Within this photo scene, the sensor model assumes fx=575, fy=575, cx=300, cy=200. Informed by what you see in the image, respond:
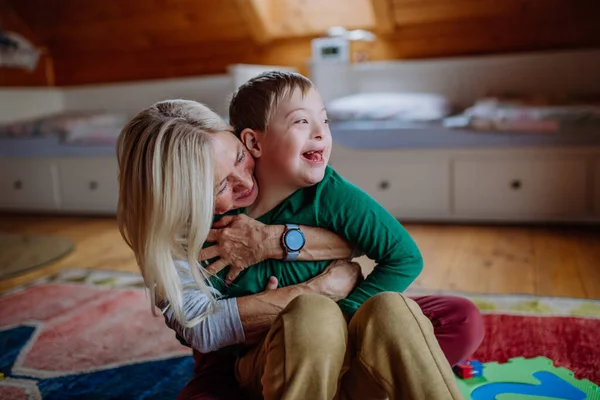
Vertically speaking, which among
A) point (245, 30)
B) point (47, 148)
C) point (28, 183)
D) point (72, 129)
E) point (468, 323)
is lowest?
point (28, 183)

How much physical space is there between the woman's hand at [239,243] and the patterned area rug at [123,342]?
1.54 feet

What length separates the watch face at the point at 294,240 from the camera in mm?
973

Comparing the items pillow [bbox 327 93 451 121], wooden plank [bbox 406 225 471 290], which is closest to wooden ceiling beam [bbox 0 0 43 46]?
pillow [bbox 327 93 451 121]

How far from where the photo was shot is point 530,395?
1223 mm

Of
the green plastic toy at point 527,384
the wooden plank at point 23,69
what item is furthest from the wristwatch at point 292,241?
the wooden plank at point 23,69

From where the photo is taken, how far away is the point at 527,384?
1271mm

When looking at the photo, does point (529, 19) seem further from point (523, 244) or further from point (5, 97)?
point (5, 97)

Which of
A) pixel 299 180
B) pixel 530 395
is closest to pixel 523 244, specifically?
pixel 530 395

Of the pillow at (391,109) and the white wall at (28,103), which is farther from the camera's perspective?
the white wall at (28,103)

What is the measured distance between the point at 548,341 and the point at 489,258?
86 cm

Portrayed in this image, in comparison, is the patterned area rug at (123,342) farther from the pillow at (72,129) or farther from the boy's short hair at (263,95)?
the pillow at (72,129)

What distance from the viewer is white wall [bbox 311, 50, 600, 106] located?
3.42 metres

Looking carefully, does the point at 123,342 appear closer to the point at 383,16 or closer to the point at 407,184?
the point at 407,184

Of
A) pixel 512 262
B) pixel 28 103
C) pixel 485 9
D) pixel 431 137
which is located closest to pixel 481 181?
pixel 431 137
